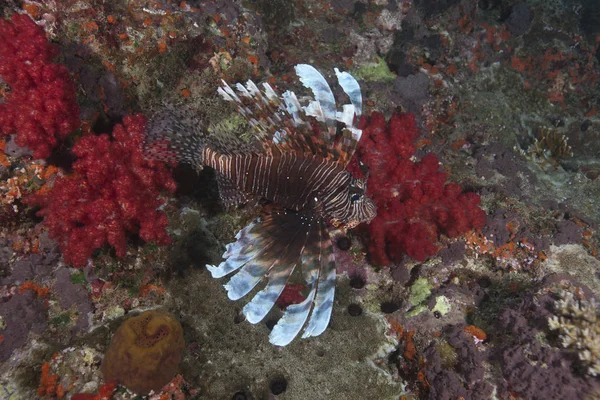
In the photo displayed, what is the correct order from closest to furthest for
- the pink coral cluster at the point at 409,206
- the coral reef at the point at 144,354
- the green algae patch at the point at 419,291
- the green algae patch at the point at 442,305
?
the coral reef at the point at 144,354 < the green algae patch at the point at 442,305 < the green algae patch at the point at 419,291 < the pink coral cluster at the point at 409,206

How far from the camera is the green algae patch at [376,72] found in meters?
6.50

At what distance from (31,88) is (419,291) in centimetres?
450

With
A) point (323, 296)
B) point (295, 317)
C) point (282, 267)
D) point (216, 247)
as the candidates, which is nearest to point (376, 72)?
point (216, 247)

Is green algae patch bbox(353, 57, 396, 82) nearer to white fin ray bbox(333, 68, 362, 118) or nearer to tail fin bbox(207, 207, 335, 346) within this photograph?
white fin ray bbox(333, 68, 362, 118)

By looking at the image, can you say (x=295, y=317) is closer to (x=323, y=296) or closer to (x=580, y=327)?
(x=323, y=296)

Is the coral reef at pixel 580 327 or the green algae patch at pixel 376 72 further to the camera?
Answer: the green algae patch at pixel 376 72

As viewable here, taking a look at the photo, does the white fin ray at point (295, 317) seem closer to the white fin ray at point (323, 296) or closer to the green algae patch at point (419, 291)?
the white fin ray at point (323, 296)

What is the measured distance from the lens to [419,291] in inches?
159

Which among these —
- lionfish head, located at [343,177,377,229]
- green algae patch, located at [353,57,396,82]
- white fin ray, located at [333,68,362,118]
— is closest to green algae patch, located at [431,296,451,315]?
lionfish head, located at [343,177,377,229]

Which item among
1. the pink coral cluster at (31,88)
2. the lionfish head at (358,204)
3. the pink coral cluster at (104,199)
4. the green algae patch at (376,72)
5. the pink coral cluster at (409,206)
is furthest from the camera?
the green algae patch at (376,72)

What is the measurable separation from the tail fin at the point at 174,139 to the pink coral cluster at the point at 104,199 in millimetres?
223

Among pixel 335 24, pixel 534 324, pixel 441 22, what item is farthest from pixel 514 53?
pixel 534 324

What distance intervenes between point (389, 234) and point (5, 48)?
4284mm

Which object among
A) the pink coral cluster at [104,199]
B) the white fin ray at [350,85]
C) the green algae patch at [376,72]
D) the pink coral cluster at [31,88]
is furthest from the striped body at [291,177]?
the green algae patch at [376,72]
